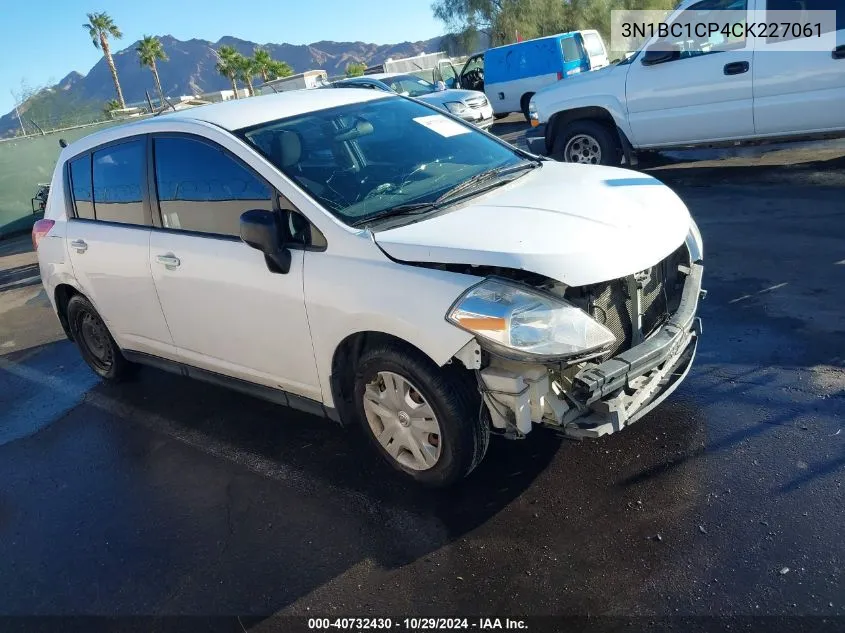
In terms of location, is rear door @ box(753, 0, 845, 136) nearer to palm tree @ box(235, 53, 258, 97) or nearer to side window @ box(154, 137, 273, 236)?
side window @ box(154, 137, 273, 236)

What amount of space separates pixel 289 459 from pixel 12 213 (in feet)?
52.4

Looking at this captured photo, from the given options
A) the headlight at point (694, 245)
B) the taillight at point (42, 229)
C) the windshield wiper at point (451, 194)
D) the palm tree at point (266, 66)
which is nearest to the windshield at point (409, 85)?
the taillight at point (42, 229)

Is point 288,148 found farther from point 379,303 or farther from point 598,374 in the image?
point 598,374

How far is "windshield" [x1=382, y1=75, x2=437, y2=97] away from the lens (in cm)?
1565

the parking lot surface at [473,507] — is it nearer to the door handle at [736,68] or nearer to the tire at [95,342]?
the tire at [95,342]

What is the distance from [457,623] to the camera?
8.85 ft

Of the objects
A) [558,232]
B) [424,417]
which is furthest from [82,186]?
[558,232]

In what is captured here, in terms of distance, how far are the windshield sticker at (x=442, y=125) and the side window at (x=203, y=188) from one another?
1.22m

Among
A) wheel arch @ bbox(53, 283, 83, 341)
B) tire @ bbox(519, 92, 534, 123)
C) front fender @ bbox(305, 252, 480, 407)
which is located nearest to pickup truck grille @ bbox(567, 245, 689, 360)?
front fender @ bbox(305, 252, 480, 407)

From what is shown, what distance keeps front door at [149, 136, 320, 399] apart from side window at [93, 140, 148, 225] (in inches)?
8.1

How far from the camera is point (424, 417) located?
3.27 metres

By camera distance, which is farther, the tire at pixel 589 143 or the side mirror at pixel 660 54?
the tire at pixel 589 143

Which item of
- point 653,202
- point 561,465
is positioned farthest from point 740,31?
point 561,465

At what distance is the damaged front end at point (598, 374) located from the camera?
2.93 metres
